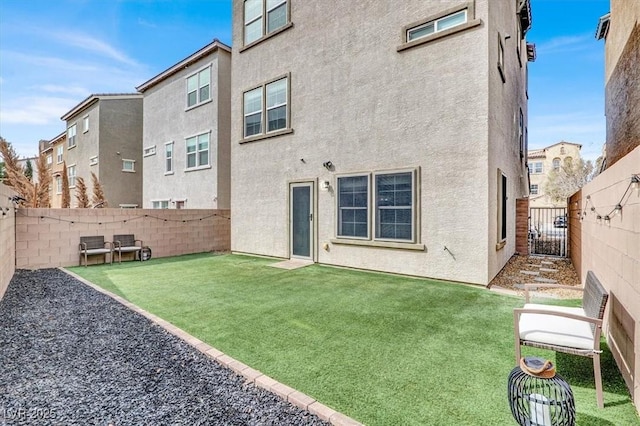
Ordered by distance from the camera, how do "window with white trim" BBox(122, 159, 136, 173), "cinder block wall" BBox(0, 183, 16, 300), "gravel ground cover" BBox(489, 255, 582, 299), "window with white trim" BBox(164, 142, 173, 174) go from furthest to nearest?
"window with white trim" BBox(122, 159, 136, 173) < "window with white trim" BBox(164, 142, 173, 174) < "gravel ground cover" BBox(489, 255, 582, 299) < "cinder block wall" BBox(0, 183, 16, 300)

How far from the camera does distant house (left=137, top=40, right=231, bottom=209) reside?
14.7 metres

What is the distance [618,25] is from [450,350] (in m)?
12.2

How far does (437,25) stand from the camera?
25.0 ft

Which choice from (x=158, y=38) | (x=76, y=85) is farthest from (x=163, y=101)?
(x=76, y=85)

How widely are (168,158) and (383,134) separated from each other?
1352 cm

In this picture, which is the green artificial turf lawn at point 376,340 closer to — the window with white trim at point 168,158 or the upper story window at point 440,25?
the upper story window at point 440,25

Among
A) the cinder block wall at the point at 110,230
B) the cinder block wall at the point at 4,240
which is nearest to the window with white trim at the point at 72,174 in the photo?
the cinder block wall at the point at 110,230

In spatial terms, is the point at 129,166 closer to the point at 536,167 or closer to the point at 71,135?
the point at 71,135

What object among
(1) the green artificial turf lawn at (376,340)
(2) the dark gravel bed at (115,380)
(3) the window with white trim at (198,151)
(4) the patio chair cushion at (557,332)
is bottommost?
(2) the dark gravel bed at (115,380)

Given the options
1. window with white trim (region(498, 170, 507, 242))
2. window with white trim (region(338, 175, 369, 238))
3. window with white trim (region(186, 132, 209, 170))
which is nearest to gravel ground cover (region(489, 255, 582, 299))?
window with white trim (region(498, 170, 507, 242))

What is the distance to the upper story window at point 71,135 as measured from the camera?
85.4ft

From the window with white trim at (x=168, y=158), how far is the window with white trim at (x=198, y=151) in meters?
1.80

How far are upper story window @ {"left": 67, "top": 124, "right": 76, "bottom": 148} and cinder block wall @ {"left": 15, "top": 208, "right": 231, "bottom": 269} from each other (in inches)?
804

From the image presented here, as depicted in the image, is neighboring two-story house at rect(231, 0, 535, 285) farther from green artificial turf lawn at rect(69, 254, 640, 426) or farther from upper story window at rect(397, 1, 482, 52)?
green artificial turf lawn at rect(69, 254, 640, 426)
